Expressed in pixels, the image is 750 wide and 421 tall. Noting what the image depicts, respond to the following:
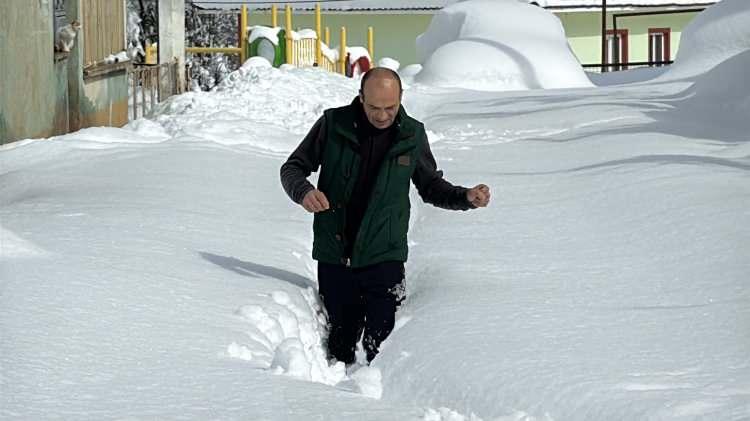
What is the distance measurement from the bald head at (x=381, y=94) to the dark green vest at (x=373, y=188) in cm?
13

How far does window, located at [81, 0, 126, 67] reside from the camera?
12.8 metres

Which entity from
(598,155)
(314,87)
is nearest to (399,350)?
(598,155)

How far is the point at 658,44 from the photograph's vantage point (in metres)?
40.8

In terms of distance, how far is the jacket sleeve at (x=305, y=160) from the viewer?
5566mm

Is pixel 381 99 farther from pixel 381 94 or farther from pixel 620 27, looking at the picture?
pixel 620 27

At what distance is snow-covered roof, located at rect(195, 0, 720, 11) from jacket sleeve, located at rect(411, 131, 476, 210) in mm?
33173

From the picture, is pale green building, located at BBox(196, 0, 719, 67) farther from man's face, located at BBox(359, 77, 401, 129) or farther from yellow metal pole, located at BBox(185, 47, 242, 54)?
man's face, located at BBox(359, 77, 401, 129)

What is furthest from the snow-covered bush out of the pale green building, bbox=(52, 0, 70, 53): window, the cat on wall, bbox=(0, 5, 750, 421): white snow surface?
bbox=(0, 5, 750, 421): white snow surface

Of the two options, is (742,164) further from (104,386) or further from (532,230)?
(104,386)

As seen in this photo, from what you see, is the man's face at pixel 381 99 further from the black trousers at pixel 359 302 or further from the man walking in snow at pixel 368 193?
the black trousers at pixel 359 302

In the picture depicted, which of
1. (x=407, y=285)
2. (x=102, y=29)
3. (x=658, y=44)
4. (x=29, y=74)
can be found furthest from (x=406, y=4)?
(x=407, y=285)

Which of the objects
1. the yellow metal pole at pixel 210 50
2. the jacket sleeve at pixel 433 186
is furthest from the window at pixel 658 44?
the jacket sleeve at pixel 433 186

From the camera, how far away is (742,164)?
33.9ft

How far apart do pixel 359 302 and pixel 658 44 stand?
36.1 metres
